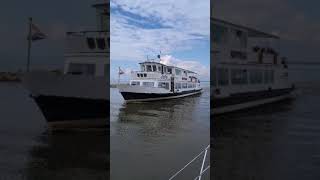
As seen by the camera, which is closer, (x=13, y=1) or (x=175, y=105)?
(x=13, y=1)

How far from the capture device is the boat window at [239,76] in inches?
167

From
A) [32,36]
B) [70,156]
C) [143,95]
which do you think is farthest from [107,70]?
[70,156]

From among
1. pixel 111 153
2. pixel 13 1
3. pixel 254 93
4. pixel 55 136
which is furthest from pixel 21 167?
pixel 254 93

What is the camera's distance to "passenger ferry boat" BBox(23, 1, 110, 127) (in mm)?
4211

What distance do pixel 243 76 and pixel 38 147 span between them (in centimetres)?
194

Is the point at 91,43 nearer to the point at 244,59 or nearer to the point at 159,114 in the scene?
the point at 159,114

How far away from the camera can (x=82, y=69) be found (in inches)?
170

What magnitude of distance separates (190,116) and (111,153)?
796 mm

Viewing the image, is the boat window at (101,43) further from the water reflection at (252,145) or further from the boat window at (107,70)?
the water reflection at (252,145)

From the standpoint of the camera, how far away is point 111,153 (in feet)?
14.0

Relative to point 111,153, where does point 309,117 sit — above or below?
above

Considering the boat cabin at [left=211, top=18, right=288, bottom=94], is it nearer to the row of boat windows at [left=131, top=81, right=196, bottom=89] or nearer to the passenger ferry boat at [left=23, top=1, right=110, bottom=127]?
the row of boat windows at [left=131, top=81, right=196, bottom=89]

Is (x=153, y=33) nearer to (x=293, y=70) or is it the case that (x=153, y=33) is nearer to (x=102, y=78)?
(x=102, y=78)

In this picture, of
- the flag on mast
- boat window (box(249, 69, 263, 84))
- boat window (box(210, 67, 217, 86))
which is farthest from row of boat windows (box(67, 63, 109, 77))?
boat window (box(249, 69, 263, 84))
